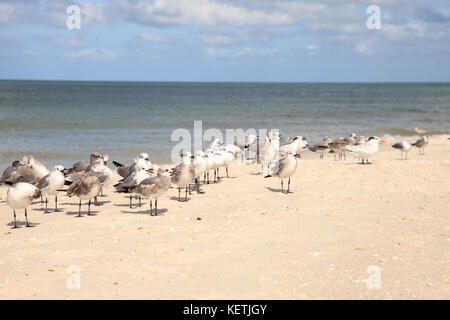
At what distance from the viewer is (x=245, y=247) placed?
24.4ft

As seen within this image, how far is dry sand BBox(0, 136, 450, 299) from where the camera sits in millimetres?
5879

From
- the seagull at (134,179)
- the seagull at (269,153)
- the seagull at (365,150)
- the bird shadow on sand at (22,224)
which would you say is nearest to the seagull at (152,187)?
the seagull at (134,179)

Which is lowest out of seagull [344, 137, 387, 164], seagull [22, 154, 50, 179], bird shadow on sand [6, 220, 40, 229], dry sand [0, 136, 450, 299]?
bird shadow on sand [6, 220, 40, 229]

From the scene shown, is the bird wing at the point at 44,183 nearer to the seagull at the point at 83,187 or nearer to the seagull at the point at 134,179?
the seagull at the point at 83,187

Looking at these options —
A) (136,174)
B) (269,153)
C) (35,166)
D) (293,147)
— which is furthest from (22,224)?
(293,147)

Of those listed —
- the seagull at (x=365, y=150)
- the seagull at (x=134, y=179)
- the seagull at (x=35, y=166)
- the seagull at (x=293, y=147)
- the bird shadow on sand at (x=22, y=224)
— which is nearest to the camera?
the bird shadow on sand at (x=22, y=224)

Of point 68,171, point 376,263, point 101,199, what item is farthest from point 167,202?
point 376,263

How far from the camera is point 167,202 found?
1134cm

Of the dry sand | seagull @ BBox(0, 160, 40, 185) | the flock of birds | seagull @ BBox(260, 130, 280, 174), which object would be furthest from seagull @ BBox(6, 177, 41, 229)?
seagull @ BBox(260, 130, 280, 174)

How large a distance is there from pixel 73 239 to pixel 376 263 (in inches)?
193

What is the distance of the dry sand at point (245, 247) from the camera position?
5879 mm

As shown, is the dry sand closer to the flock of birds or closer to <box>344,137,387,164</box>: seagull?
the flock of birds
